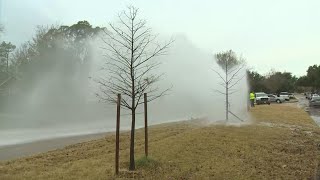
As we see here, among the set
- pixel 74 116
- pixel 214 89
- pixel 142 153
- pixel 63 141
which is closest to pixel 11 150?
pixel 63 141

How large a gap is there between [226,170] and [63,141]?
1099 centimetres

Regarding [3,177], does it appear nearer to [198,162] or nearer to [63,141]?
[198,162]

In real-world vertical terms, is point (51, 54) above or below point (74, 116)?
above

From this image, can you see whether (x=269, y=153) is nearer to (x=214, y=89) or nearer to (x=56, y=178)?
(x=56, y=178)

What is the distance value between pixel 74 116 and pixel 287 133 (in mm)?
24081

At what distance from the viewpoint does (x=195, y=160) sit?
12.4 metres

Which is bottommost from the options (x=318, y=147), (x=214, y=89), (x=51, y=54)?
(x=318, y=147)

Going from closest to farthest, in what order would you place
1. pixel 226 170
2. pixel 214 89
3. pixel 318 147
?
pixel 226 170, pixel 318 147, pixel 214 89

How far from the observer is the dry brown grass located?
10.8 m

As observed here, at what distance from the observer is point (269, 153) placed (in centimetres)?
1468

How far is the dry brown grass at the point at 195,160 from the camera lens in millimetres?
10758

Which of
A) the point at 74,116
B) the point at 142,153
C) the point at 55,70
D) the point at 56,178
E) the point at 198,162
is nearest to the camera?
the point at 56,178

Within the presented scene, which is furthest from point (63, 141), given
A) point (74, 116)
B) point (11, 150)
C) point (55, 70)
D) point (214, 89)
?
Result: point (55, 70)

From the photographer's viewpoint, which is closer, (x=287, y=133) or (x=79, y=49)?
(x=287, y=133)
